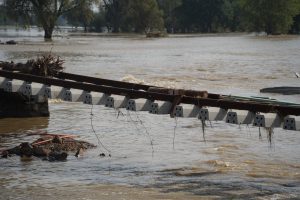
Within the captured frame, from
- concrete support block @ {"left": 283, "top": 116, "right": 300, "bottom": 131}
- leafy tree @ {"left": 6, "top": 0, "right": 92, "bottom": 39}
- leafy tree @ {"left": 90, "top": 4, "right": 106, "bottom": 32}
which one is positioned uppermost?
leafy tree @ {"left": 6, "top": 0, "right": 92, "bottom": 39}

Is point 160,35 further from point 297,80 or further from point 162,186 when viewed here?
point 162,186

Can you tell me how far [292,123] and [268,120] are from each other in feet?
0.92

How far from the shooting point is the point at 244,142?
11.7 metres

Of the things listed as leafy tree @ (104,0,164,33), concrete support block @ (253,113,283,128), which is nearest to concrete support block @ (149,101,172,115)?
concrete support block @ (253,113,283,128)

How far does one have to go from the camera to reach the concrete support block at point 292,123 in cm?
766

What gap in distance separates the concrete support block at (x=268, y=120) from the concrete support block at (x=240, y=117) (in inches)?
6.3

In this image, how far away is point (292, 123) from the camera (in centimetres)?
771

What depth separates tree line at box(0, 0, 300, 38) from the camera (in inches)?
2603

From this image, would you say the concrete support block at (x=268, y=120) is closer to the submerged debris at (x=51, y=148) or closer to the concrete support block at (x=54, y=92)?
the concrete support block at (x=54, y=92)

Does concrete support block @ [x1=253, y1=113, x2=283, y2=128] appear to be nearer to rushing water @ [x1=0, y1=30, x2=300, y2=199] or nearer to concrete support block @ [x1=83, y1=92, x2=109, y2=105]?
rushing water @ [x1=0, y1=30, x2=300, y2=199]

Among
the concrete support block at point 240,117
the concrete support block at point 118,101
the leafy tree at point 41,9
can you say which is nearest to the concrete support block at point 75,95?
the concrete support block at point 118,101

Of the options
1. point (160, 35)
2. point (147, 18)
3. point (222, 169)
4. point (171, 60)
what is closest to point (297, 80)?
point (171, 60)

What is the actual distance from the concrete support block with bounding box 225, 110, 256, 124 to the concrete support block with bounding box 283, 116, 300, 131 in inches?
16.8

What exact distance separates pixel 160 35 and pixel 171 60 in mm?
50928
